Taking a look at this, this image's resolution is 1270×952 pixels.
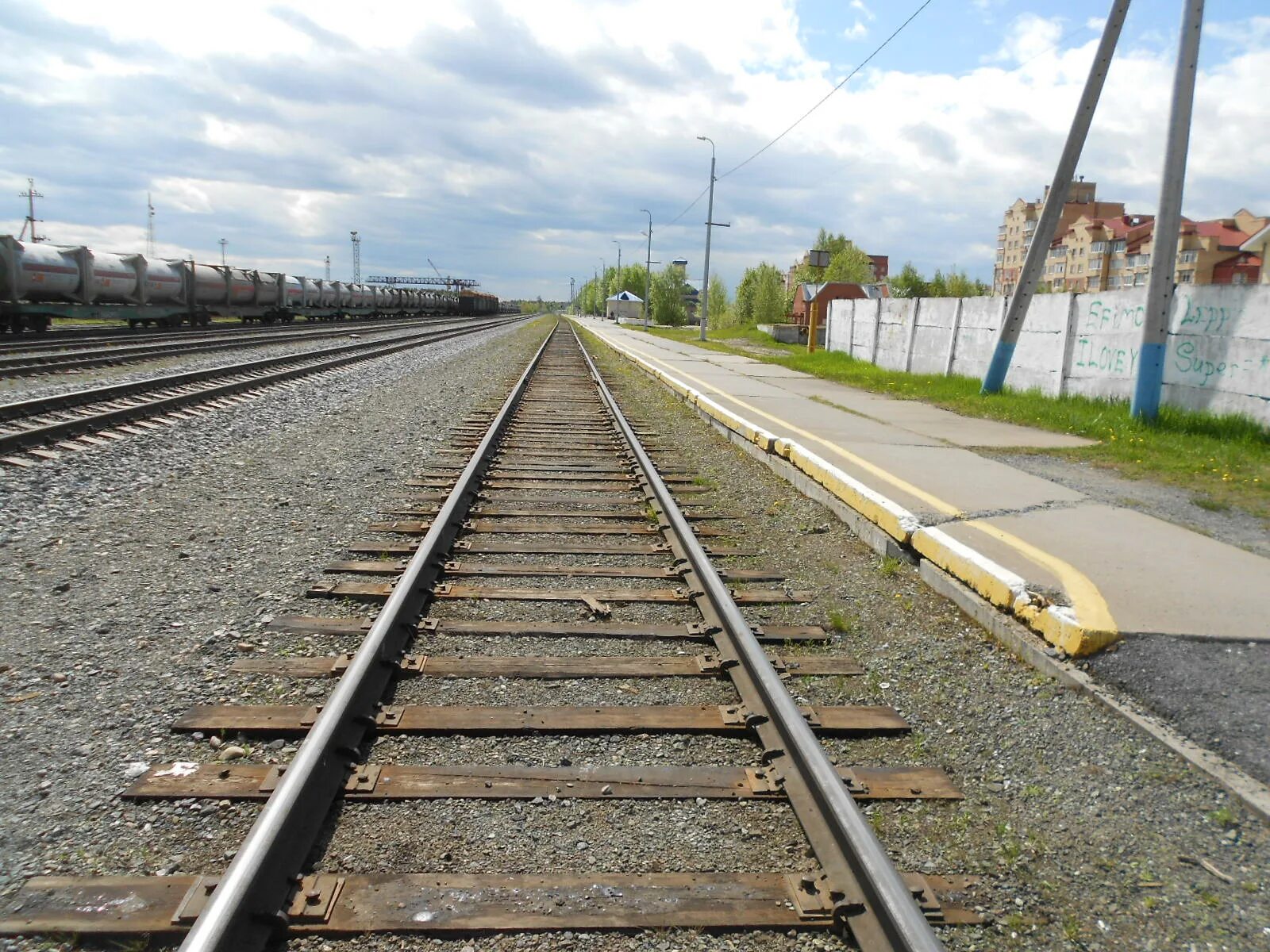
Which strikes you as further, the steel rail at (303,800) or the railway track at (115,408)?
the railway track at (115,408)

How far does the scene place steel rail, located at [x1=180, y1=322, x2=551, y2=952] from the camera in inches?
86.1

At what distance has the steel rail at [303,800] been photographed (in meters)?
2.19

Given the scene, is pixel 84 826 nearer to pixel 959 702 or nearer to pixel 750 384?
pixel 959 702

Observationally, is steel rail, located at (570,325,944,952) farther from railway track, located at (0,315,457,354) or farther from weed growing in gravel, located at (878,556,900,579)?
railway track, located at (0,315,457,354)

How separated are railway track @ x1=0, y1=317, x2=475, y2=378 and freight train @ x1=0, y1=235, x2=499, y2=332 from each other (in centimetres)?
296

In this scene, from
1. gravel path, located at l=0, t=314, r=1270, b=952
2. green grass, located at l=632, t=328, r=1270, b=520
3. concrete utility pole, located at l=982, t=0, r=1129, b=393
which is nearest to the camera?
gravel path, located at l=0, t=314, r=1270, b=952

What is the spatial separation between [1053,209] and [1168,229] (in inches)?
135

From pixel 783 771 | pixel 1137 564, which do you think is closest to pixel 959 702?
pixel 783 771

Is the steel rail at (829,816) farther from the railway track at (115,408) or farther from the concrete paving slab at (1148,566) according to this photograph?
the railway track at (115,408)

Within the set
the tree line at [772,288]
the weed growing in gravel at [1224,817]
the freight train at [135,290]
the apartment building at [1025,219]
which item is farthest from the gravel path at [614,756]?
the apartment building at [1025,219]

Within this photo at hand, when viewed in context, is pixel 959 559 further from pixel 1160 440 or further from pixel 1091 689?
pixel 1160 440

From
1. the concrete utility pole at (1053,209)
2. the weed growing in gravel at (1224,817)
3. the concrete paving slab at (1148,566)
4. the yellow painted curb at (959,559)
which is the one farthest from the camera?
the concrete utility pole at (1053,209)

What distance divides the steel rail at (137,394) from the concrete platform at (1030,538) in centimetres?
732

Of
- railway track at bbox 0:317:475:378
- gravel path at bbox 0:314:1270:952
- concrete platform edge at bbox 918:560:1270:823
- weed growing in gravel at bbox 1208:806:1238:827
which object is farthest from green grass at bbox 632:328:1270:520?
railway track at bbox 0:317:475:378
